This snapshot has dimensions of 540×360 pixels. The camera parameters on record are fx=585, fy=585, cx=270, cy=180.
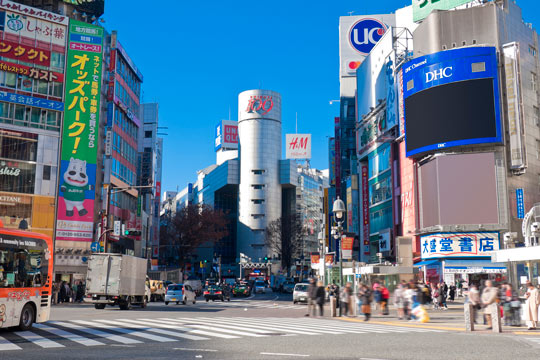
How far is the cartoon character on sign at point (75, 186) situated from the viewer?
5834 centimetres

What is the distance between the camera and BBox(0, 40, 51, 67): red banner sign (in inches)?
2213

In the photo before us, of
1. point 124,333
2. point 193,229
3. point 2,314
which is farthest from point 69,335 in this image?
point 193,229

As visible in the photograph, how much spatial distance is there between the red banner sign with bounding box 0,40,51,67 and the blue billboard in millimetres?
37547

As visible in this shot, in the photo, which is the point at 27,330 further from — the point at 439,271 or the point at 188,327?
the point at 439,271

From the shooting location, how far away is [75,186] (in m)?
59.0

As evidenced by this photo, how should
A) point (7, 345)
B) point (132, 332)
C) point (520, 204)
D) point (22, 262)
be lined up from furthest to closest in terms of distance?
point (520, 204)
point (132, 332)
point (22, 262)
point (7, 345)

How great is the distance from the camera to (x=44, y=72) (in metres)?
57.9

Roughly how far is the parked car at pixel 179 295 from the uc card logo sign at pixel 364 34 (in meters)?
67.4

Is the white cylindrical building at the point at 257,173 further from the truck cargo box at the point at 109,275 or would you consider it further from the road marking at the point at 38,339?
the road marking at the point at 38,339

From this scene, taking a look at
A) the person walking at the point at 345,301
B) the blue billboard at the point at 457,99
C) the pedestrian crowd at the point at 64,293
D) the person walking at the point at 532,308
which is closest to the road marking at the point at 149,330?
the person walking at the point at 345,301

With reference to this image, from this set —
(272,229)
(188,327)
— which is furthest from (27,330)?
(272,229)

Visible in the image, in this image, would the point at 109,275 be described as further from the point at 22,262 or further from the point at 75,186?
the point at 75,186

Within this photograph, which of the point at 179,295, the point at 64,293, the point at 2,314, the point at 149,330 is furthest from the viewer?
the point at 64,293

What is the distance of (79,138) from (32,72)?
7705 millimetres
